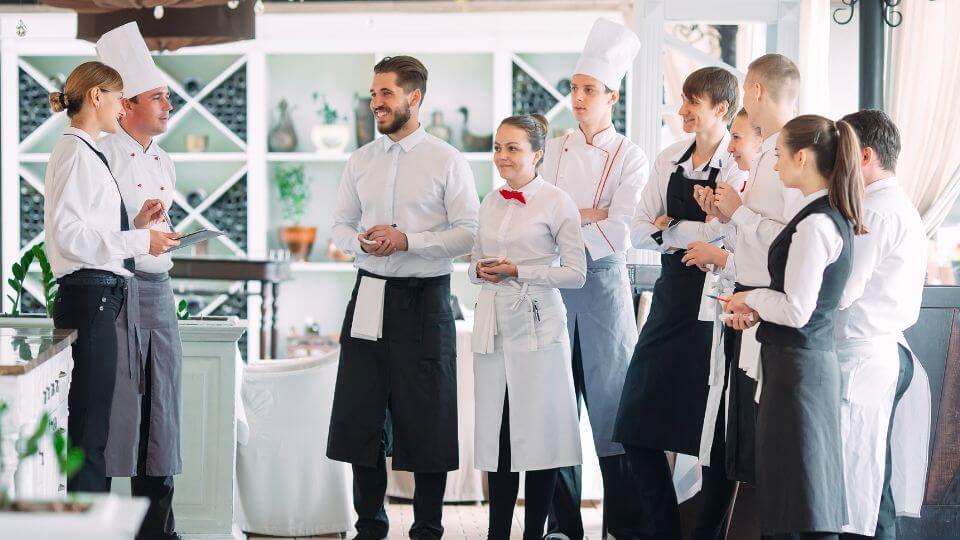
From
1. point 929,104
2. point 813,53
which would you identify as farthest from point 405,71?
point 929,104

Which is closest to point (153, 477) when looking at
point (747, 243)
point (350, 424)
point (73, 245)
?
point (350, 424)

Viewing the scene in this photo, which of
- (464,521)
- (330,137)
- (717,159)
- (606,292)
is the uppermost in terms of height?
(330,137)

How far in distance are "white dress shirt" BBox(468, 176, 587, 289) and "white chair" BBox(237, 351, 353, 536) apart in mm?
917

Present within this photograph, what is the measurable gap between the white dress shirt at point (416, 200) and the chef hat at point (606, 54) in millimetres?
545

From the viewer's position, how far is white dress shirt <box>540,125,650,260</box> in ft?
11.7

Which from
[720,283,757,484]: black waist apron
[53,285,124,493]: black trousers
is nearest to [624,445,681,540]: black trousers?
[720,283,757,484]: black waist apron

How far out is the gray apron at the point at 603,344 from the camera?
3.60 meters

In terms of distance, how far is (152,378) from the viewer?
10.9 feet

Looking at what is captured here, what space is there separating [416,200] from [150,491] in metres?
1.24

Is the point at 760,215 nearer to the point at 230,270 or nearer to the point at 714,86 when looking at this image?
the point at 714,86

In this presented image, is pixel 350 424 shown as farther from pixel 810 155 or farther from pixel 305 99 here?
pixel 305 99

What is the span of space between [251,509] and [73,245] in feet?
5.00

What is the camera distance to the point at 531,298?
341 cm

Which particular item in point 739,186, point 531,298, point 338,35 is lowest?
point 531,298
